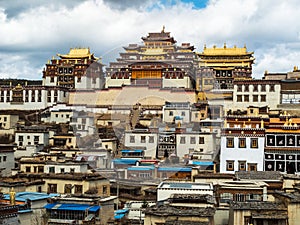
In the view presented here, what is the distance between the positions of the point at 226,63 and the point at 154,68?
41.4 feet

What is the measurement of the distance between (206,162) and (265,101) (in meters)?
16.8

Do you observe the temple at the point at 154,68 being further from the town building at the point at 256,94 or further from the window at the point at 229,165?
the window at the point at 229,165

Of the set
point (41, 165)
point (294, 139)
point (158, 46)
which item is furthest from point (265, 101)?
point (41, 165)

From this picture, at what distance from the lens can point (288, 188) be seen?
15.3 metres

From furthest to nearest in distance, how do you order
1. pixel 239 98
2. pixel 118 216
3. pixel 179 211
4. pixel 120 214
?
pixel 239 98 < pixel 120 214 < pixel 118 216 < pixel 179 211

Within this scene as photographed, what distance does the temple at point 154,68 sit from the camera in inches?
1452

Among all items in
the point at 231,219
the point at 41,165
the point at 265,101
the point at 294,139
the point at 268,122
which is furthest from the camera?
the point at 265,101

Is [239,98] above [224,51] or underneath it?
underneath

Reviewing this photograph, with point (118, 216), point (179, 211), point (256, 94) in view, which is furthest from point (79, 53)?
point (179, 211)

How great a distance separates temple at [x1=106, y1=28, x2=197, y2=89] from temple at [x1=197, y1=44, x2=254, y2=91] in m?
3.42

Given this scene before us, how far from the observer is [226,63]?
48.5 metres

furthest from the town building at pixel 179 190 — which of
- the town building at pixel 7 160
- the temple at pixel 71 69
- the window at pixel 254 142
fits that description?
the temple at pixel 71 69

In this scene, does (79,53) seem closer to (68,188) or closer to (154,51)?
(154,51)

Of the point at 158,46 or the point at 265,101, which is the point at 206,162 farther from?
the point at 158,46
